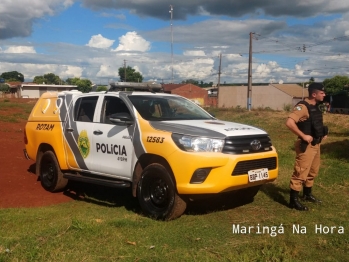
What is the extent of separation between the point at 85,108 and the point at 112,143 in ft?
3.86

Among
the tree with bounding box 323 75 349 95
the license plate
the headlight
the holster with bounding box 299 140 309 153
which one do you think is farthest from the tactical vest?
the tree with bounding box 323 75 349 95

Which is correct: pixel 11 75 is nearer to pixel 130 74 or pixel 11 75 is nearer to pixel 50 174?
pixel 130 74

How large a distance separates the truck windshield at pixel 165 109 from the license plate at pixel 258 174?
1409mm

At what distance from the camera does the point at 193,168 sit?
530cm

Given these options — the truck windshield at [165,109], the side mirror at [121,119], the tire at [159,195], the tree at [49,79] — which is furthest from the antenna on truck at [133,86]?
the tree at [49,79]

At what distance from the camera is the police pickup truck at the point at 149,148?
5.40m

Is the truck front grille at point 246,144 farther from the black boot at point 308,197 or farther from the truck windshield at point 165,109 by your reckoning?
the truck windshield at point 165,109

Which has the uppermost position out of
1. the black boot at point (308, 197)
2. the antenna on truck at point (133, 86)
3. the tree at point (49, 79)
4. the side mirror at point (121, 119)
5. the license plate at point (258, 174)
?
the tree at point (49, 79)

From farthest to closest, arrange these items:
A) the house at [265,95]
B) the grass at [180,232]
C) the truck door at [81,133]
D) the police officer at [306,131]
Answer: the house at [265,95]
the truck door at [81,133]
the police officer at [306,131]
the grass at [180,232]

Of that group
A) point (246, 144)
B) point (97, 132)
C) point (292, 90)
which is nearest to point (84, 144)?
point (97, 132)

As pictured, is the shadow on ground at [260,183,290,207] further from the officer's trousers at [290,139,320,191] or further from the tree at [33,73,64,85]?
the tree at [33,73,64,85]

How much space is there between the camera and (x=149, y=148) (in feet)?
19.1

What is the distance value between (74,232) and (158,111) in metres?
2.30

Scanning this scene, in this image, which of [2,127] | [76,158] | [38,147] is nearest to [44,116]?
[38,147]
